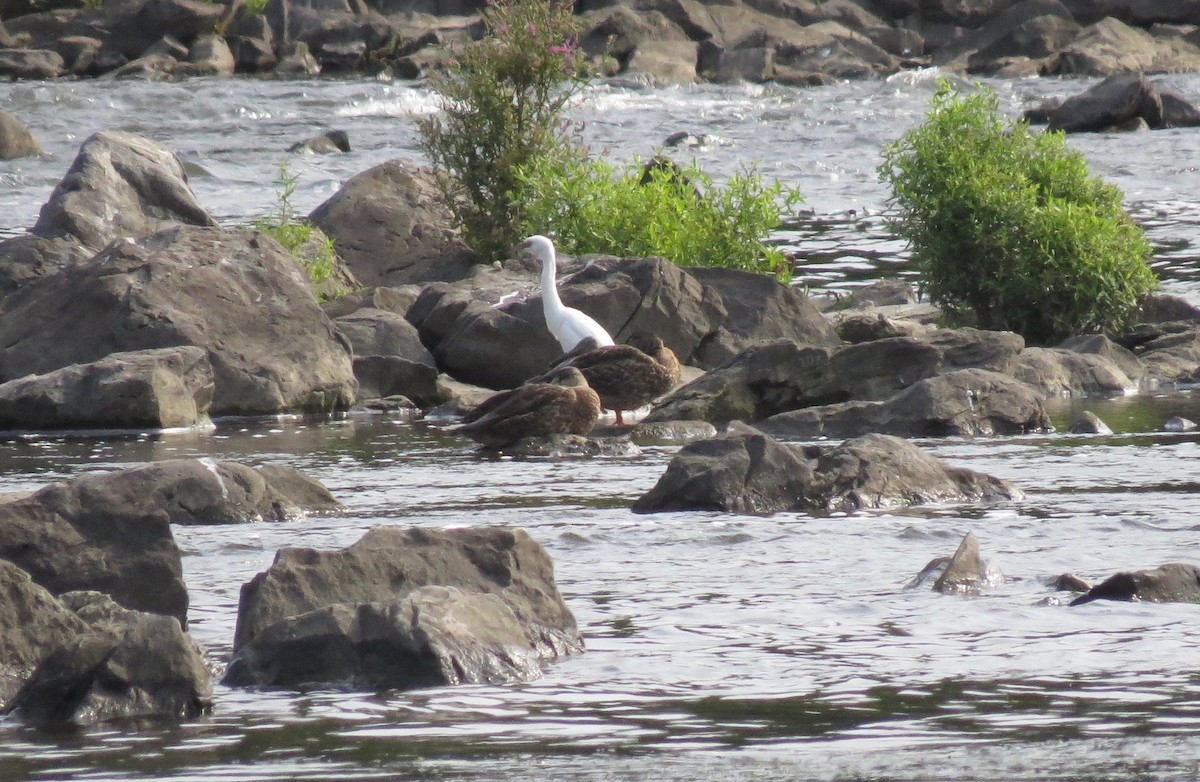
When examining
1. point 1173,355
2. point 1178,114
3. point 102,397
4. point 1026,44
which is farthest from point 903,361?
point 1026,44

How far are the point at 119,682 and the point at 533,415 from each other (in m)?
6.37

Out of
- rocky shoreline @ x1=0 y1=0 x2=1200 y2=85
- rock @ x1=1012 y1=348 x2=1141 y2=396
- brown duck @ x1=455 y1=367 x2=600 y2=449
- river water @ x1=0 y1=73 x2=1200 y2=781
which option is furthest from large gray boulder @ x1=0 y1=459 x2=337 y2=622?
rocky shoreline @ x1=0 y1=0 x2=1200 y2=85

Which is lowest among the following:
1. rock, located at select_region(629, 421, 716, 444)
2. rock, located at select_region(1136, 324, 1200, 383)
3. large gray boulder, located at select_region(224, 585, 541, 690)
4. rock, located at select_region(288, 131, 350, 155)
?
rock, located at select_region(288, 131, 350, 155)

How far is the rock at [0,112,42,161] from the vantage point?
31.0m

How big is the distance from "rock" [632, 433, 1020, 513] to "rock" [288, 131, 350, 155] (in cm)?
Answer: 2577

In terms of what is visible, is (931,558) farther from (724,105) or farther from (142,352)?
(724,105)

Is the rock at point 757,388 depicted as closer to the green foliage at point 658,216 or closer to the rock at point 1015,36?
the green foliage at point 658,216

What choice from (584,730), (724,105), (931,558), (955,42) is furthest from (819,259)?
(955,42)

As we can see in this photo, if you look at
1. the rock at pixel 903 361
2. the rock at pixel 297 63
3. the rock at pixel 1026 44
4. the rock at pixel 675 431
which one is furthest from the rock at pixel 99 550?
the rock at pixel 1026 44

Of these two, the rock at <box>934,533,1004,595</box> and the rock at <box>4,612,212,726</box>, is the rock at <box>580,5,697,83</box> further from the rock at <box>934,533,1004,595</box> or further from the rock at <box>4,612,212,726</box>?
the rock at <box>4,612,212,726</box>

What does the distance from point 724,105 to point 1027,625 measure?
121ft

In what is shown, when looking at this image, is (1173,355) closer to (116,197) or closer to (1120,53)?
(116,197)

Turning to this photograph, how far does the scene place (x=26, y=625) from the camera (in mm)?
5238

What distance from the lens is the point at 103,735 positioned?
481 cm
